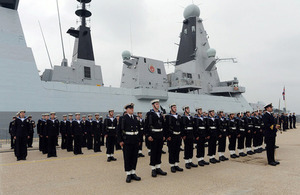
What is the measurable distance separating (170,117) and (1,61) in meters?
11.2

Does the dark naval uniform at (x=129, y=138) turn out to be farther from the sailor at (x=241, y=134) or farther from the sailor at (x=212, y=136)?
the sailor at (x=241, y=134)

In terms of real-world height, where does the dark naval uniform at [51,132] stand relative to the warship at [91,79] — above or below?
below

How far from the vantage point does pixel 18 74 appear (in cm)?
1177

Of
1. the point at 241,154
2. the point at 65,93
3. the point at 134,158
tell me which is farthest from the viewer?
the point at 65,93

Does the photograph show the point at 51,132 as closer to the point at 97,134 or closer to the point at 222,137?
the point at 97,134

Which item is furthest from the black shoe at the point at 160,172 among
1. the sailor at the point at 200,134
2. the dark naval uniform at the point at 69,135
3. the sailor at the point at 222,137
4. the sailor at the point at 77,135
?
the dark naval uniform at the point at 69,135

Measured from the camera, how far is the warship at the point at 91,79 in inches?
462

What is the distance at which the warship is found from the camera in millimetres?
11727

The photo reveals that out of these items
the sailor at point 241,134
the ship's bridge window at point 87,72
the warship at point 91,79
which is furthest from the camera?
the ship's bridge window at point 87,72

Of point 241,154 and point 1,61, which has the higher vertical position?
point 1,61

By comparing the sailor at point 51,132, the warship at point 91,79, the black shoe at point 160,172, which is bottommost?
the black shoe at point 160,172

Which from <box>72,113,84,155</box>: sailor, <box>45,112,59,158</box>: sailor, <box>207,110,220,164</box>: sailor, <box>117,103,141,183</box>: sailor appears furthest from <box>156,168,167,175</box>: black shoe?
<box>45,112,59,158</box>: sailor

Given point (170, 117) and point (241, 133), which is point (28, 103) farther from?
point (241, 133)

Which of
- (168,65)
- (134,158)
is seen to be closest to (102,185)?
(134,158)
